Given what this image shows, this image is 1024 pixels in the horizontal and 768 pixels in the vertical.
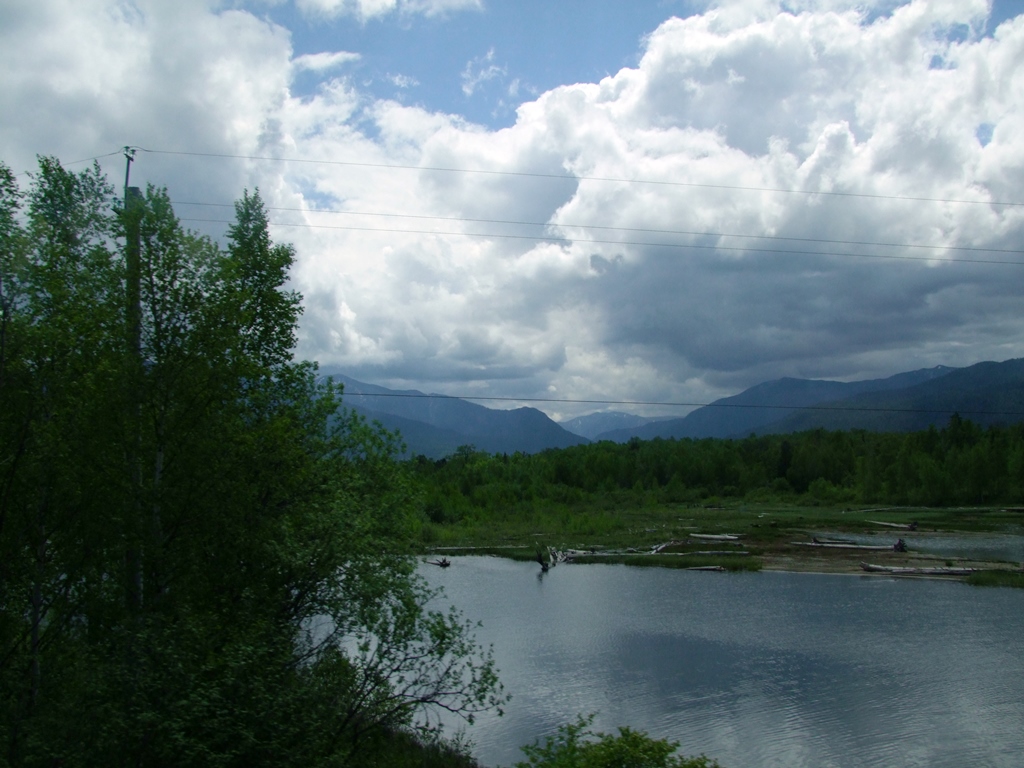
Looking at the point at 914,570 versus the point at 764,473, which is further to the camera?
the point at 764,473

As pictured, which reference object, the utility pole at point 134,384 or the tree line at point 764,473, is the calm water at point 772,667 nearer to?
the utility pole at point 134,384

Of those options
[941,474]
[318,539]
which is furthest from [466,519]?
[318,539]

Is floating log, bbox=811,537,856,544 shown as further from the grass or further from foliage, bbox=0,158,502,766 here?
foliage, bbox=0,158,502,766

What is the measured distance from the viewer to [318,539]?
14461 mm

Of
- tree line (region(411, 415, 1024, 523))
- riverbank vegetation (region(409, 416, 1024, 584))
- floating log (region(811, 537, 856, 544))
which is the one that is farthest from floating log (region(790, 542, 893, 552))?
tree line (region(411, 415, 1024, 523))

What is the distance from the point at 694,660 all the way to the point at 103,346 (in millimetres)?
22397

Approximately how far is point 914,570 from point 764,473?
8214cm

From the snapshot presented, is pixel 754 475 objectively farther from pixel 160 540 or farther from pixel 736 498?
pixel 160 540

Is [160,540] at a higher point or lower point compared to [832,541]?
higher

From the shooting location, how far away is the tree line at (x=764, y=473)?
98.7 meters

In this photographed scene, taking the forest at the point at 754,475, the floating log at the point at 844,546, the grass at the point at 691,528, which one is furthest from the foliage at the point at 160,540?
the forest at the point at 754,475

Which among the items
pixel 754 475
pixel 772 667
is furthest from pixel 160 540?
pixel 754 475

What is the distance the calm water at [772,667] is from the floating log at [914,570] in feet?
7.40

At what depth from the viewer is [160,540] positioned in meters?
12.9
